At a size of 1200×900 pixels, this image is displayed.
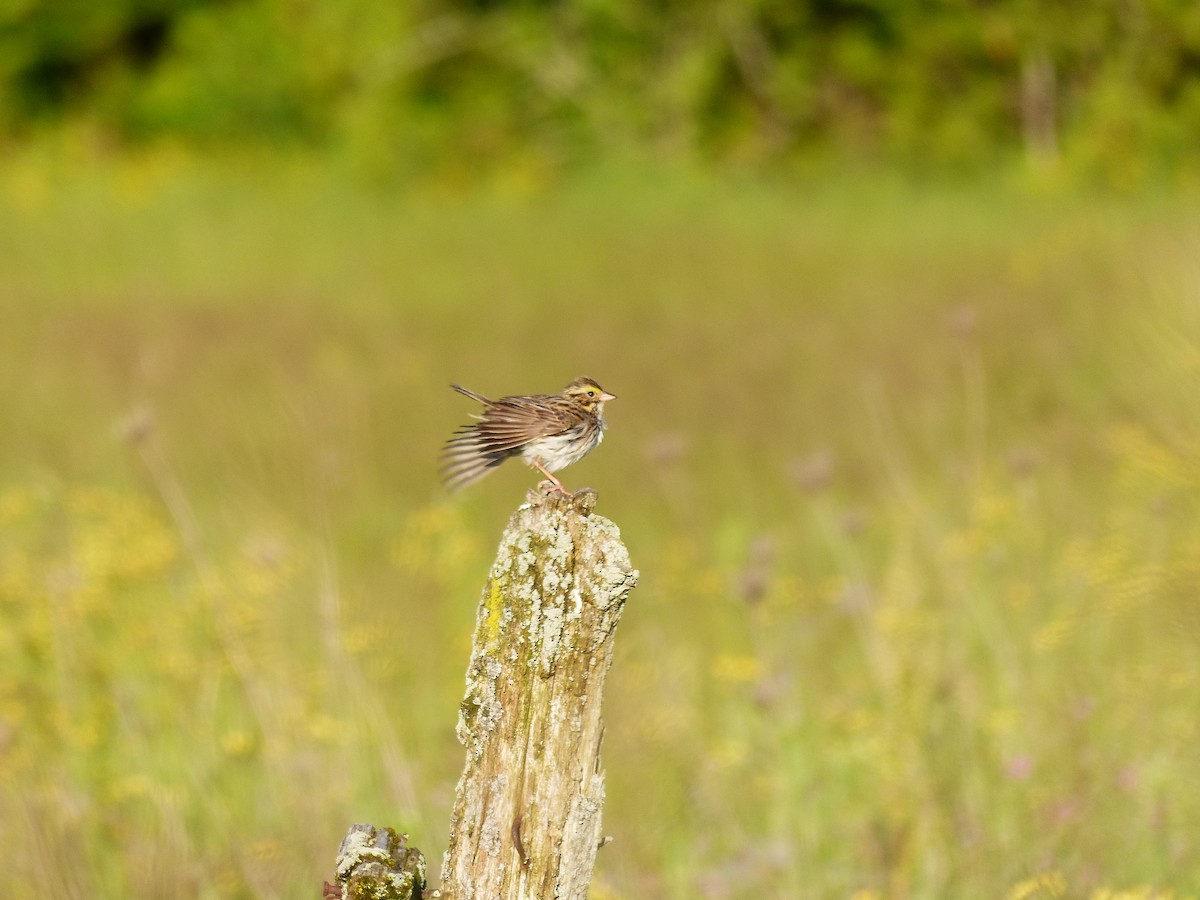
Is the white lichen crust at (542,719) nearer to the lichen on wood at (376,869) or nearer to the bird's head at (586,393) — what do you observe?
the lichen on wood at (376,869)

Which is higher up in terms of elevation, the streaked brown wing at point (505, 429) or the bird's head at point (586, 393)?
the bird's head at point (586, 393)

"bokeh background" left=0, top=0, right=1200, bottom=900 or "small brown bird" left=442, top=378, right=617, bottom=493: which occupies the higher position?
"bokeh background" left=0, top=0, right=1200, bottom=900

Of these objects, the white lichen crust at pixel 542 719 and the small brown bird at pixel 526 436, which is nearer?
the white lichen crust at pixel 542 719

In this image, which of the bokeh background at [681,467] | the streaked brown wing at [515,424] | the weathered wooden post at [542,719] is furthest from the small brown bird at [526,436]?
the bokeh background at [681,467]

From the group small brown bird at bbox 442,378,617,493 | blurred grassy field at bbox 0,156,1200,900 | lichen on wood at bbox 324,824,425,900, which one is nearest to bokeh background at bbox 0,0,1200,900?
blurred grassy field at bbox 0,156,1200,900

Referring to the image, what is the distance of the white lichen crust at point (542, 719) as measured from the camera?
194cm

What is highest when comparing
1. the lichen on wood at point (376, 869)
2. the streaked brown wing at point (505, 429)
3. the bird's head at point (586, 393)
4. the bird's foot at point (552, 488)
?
the bird's head at point (586, 393)

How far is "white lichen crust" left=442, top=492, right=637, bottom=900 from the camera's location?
194 cm

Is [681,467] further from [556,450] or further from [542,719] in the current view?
[542,719]

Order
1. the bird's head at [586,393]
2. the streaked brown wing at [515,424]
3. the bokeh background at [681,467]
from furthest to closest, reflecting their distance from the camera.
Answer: the bokeh background at [681,467]
the bird's head at [586,393]
the streaked brown wing at [515,424]

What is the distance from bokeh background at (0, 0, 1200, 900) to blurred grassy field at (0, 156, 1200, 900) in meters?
0.03

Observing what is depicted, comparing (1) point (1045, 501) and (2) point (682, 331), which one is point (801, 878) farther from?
(2) point (682, 331)

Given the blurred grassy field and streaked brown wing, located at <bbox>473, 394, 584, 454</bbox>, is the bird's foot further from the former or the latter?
the blurred grassy field

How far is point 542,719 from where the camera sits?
76.9 inches
